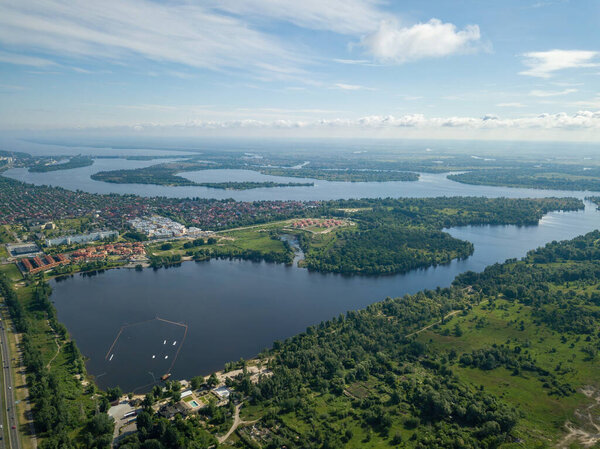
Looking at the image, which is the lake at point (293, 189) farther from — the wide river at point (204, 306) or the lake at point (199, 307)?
the lake at point (199, 307)

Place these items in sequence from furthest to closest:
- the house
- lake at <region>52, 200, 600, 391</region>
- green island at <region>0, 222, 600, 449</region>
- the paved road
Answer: lake at <region>52, 200, 600, 391</region> → the house → green island at <region>0, 222, 600, 449</region> → the paved road

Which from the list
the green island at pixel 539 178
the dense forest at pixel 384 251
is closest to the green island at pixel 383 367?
the dense forest at pixel 384 251

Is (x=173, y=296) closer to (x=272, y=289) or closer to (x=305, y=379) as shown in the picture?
(x=272, y=289)

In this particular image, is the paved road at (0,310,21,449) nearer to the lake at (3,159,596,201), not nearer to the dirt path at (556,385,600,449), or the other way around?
the dirt path at (556,385,600,449)

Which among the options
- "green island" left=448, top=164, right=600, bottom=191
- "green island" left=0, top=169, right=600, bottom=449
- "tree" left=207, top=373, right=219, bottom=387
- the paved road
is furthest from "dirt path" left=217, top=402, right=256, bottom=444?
"green island" left=448, top=164, right=600, bottom=191

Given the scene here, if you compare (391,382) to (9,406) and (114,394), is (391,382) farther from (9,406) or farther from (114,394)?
(9,406)

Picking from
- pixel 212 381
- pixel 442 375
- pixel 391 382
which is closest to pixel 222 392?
pixel 212 381
